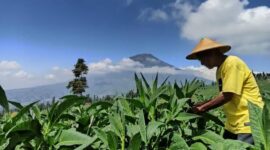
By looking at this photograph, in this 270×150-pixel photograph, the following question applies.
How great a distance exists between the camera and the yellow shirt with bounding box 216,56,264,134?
4516mm

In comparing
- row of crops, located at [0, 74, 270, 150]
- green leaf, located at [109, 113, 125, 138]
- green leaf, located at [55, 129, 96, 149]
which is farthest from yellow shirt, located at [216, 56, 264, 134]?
green leaf, located at [55, 129, 96, 149]

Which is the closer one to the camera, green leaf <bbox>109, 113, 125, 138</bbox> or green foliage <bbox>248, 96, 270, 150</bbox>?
green foliage <bbox>248, 96, 270, 150</bbox>

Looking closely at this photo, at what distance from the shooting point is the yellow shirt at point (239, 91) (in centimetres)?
452

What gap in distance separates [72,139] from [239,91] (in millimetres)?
2702

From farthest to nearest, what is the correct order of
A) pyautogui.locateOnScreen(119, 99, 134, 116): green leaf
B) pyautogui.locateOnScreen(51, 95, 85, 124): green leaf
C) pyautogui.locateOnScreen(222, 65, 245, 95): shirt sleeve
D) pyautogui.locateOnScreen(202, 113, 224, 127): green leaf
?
pyautogui.locateOnScreen(222, 65, 245, 95): shirt sleeve → pyautogui.locateOnScreen(202, 113, 224, 127): green leaf → pyautogui.locateOnScreen(119, 99, 134, 116): green leaf → pyautogui.locateOnScreen(51, 95, 85, 124): green leaf

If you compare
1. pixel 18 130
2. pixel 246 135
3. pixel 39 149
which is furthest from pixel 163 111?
pixel 246 135

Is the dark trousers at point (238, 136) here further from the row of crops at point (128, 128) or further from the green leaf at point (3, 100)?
the green leaf at point (3, 100)

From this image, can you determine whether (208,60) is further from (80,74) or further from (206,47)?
(80,74)

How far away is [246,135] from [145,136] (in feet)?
8.63

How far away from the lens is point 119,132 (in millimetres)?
2154

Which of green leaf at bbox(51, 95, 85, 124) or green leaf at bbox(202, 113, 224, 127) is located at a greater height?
green leaf at bbox(51, 95, 85, 124)

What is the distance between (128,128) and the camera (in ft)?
7.55

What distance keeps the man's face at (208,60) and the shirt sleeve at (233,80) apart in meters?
0.20

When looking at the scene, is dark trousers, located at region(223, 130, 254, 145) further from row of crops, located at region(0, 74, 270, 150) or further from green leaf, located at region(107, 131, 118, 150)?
green leaf, located at region(107, 131, 118, 150)
